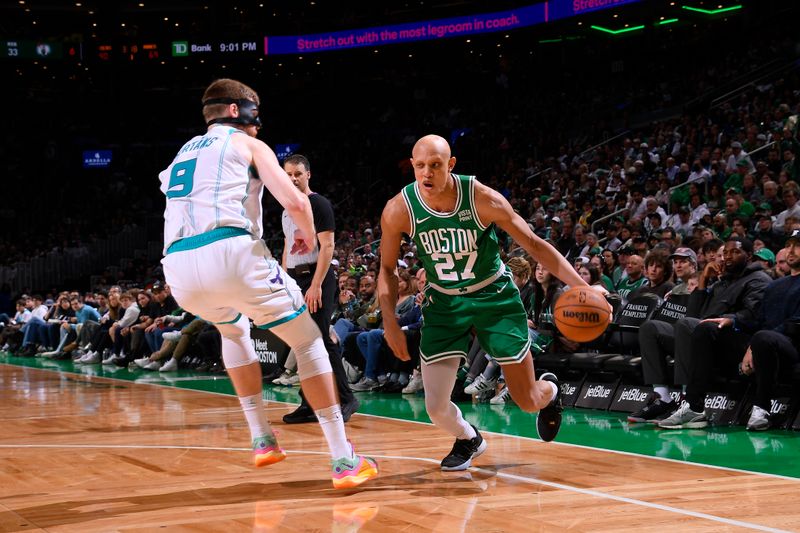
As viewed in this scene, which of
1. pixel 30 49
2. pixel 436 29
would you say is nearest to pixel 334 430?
pixel 436 29

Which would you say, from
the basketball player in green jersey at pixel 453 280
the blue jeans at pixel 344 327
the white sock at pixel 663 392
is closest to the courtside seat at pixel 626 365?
the white sock at pixel 663 392

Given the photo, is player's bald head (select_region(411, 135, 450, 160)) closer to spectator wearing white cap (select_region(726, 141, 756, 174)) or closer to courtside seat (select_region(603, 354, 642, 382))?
courtside seat (select_region(603, 354, 642, 382))

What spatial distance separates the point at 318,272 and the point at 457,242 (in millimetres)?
1674

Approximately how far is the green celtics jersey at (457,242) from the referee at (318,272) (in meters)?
1.53

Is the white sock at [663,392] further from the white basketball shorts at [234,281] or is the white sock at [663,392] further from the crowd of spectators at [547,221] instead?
the white basketball shorts at [234,281]

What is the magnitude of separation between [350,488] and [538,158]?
63.1ft

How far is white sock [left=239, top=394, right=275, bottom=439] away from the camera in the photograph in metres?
4.50

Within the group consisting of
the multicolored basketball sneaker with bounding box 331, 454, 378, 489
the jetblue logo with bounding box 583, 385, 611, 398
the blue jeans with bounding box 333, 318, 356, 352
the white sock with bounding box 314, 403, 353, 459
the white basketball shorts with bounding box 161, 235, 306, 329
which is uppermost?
the white basketball shorts with bounding box 161, 235, 306, 329

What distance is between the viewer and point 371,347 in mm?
9758

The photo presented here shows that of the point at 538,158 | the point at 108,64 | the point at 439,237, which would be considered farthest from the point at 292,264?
the point at 108,64

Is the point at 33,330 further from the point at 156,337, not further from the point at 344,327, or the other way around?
the point at 344,327

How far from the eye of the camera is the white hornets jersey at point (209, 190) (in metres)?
4.08

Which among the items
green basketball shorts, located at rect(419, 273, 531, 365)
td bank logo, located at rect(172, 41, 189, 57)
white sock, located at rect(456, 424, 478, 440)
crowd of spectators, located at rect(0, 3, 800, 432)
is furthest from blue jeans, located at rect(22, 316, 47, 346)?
td bank logo, located at rect(172, 41, 189, 57)

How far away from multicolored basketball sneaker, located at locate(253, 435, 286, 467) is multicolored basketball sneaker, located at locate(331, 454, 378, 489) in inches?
13.1
